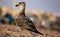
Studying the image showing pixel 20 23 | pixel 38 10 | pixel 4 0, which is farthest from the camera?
pixel 38 10

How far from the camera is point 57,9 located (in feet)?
16.5

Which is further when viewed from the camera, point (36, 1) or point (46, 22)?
point (46, 22)

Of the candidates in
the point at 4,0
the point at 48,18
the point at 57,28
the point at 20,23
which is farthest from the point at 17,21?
the point at 48,18

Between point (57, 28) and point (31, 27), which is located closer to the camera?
point (31, 27)

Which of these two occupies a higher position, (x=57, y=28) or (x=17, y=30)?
(x=17, y=30)

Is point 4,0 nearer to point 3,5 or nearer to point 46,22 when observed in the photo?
point 3,5

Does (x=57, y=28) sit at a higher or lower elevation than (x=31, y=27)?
lower

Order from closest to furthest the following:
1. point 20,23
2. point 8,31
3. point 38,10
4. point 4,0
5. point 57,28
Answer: point 8,31, point 20,23, point 4,0, point 57,28, point 38,10

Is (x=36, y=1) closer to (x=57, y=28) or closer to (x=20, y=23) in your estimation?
(x=57, y=28)

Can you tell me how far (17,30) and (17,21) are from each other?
0.74 feet

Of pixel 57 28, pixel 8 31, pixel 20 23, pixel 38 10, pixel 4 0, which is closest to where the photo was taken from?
pixel 8 31

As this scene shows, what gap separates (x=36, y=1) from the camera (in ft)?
16.4

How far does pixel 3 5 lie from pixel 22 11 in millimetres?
2120

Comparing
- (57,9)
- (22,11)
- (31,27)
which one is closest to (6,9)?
(57,9)
